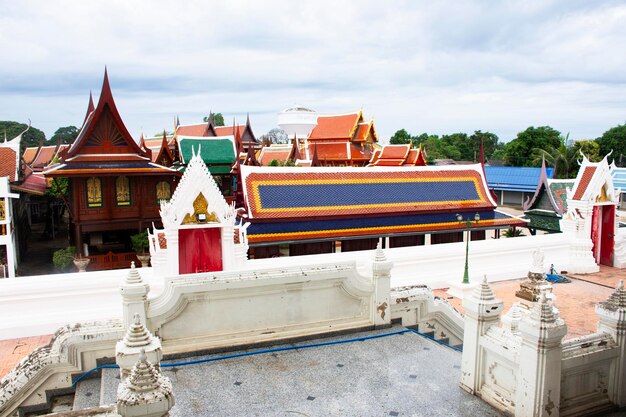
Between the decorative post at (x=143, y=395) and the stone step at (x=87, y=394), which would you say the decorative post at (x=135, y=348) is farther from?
the stone step at (x=87, y=394)

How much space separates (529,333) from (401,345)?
2951 millimetres

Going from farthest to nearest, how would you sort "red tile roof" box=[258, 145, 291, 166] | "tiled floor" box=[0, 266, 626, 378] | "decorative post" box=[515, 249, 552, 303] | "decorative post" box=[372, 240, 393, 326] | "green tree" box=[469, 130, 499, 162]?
"green tree" box=[469, 130, 499, 162]
"red tile roof" box=[258, 145, 291, 166]
"tiled floor" box=[0, 266, 626, 378]
"decorative post" box=[372, 240, 393, 326]
"decorative post" box=[515, 249, 552, 303]

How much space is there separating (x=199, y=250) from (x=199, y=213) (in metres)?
1.07

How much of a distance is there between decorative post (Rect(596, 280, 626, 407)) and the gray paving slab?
5.38 ft

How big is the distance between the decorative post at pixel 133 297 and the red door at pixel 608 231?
16.7 m

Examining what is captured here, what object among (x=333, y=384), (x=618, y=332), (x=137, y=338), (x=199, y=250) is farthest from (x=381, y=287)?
(x=199, y=250)

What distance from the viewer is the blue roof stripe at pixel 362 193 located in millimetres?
16906

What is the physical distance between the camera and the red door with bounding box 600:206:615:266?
17.6m

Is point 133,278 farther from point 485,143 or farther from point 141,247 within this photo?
point 485,143

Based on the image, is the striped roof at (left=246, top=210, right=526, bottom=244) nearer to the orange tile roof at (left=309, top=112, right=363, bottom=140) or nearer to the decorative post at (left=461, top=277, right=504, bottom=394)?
the decorative post at (left=461, top=277, right=504, bottom=394)

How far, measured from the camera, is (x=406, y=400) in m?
6.27

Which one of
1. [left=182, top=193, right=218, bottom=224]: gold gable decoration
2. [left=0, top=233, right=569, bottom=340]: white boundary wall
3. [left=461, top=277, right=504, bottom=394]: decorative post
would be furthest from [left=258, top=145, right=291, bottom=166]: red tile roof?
[left=461, top=277, right=504, bottom=394]: decorative post

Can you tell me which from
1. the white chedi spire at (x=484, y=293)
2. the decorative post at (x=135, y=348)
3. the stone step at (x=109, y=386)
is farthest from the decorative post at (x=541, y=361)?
the stone step at (x=109, y=386)

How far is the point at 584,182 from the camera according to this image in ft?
57.9
